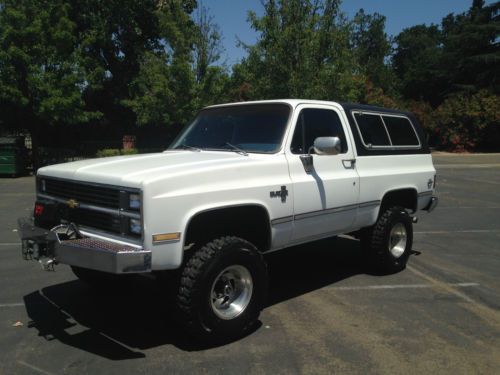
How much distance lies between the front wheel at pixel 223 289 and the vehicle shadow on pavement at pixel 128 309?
189 millimetres

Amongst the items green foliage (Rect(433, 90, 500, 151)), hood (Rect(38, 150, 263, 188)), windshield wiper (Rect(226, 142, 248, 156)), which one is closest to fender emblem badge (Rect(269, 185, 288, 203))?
hood (Rect(38, 150, 263, 188))

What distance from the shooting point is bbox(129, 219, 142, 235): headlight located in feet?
11.6

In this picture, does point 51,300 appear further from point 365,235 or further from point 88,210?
point 365,235

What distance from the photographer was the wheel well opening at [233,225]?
4059 millimetres

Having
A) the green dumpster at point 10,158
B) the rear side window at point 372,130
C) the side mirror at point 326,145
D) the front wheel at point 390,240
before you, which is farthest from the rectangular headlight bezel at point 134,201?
the green dumpster at point 10,158

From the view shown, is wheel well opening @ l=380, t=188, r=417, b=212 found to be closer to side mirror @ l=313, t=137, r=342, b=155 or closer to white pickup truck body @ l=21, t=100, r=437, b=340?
white pickup truck body @ l=21, t=100, r=437, b=340

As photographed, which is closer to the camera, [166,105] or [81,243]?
[81,243]

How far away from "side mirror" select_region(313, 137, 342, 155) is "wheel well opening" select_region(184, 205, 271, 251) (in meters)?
0.82

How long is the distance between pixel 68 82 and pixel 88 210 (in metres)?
16.9

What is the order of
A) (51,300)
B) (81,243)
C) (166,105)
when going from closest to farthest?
(81,243), (51,300), (166,105)

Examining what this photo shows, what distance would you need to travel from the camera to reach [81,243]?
3.72 meters

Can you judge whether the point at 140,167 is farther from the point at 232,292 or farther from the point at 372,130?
the point at 372,130

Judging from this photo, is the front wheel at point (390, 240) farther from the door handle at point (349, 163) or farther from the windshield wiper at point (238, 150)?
the windshield wiper at point (238, 150)

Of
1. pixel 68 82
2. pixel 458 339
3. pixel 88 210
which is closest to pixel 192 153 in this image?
pixel 88 210
